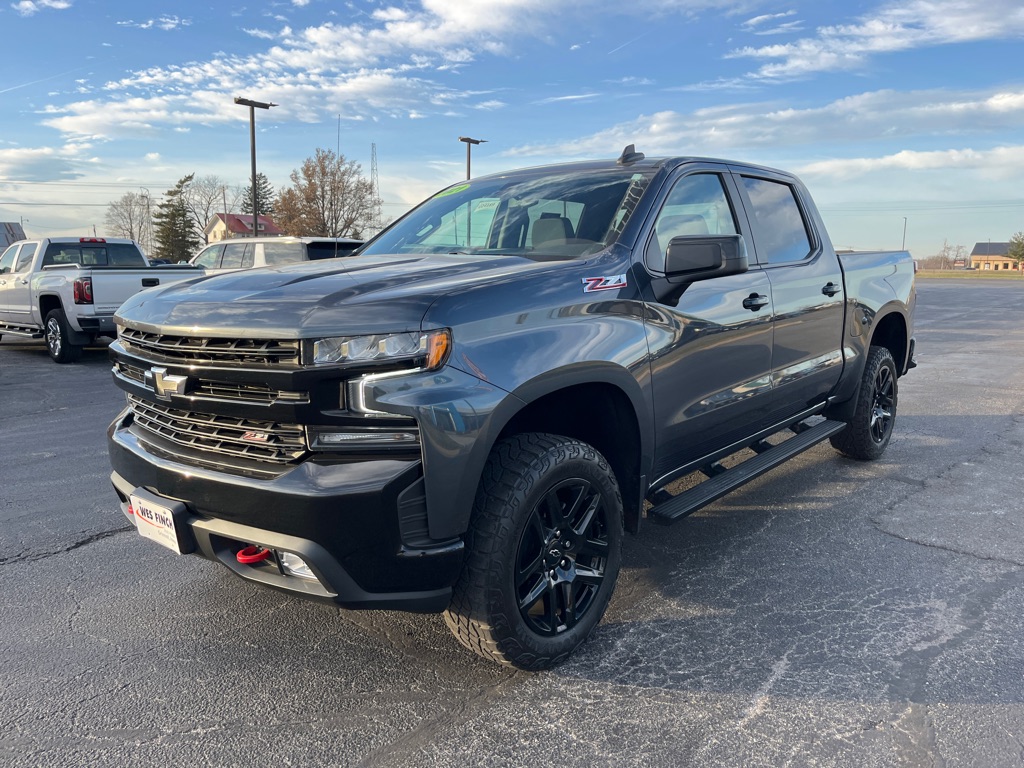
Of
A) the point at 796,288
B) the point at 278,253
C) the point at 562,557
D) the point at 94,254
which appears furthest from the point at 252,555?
the point at 94,254

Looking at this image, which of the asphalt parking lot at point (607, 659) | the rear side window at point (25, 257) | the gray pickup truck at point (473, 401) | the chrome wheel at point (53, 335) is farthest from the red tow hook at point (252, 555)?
the rear side window at point (25, 257)

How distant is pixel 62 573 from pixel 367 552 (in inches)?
85.1

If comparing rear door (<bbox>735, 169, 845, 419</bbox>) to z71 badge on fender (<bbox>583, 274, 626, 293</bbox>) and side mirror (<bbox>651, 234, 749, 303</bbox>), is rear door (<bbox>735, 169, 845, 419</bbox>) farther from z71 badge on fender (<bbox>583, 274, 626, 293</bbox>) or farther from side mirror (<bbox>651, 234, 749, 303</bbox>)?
z71 badge on fender (<bbox>583, 274, 626, 293</bbox>)

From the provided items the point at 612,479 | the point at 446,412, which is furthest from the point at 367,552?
the point at 612,479

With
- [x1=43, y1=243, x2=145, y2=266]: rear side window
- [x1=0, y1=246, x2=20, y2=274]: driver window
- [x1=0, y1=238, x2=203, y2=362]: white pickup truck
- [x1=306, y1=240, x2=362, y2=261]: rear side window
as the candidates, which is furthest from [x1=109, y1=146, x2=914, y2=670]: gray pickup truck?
[x1=0, y1=246, x2=20, y2=274]: driver window

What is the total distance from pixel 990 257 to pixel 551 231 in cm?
17007

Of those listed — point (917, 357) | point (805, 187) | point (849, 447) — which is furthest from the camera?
point (917, 357)

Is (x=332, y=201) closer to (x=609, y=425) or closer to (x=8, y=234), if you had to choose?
(x=8, y=234)

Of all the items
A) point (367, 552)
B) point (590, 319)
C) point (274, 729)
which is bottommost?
point (274, 729)

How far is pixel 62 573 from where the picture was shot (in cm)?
371

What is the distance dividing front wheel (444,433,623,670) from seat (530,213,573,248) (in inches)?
40.7

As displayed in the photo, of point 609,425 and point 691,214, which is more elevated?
point 691,214

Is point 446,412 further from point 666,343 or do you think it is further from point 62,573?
point 62,573

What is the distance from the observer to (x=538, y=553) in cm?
281
